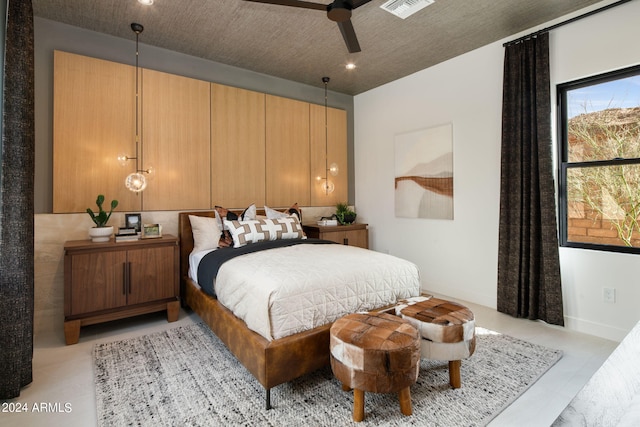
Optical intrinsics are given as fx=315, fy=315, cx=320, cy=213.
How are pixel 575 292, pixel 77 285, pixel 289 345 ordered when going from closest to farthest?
pixel 289 345
pixel 77 285
pixel 575 292

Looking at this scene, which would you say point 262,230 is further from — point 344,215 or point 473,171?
point 473,171

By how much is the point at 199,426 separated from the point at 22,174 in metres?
1.86

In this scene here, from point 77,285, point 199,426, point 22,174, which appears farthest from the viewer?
point 77,285

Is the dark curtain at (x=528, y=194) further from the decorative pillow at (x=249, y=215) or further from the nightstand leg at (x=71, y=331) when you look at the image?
the nightstand leg at (x=71, y=331)

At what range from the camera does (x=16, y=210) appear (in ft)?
6.30

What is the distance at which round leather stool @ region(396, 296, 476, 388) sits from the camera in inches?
74.3

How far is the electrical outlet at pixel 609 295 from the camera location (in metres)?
2.65

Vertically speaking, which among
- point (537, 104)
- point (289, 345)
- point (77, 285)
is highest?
point (537, 104)

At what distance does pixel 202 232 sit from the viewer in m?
3.31

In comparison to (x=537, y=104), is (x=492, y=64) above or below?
above

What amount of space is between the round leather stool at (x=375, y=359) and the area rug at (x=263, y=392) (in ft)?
0.60

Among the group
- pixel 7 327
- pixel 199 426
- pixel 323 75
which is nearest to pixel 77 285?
pixel 7 327

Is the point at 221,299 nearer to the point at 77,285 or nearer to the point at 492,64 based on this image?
the point at 77,285

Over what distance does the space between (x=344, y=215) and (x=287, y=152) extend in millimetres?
1254
